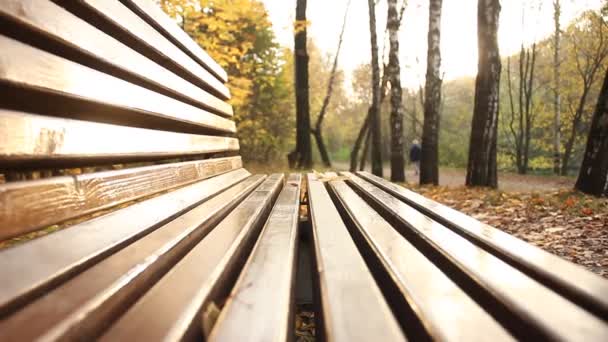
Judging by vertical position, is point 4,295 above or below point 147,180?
below

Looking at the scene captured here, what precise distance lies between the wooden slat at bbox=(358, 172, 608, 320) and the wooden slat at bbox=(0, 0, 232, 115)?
1.22 meters

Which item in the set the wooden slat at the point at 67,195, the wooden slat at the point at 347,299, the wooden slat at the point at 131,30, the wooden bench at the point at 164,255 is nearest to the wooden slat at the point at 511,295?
the wooden bench at the point at 164,255

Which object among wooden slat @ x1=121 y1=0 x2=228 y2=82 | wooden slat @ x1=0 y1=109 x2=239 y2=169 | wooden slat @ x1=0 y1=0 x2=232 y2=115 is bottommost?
wooden slat @ x1=0 y1=109 x2=239 y2=169

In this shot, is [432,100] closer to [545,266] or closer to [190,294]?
[545,266]

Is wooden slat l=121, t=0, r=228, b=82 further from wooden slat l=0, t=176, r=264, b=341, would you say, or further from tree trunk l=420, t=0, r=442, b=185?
tree trunk l=420, t=0, r=442, b=185

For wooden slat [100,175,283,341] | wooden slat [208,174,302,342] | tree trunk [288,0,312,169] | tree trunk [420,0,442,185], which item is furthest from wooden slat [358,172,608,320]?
tree trunk [288,0,312,169]

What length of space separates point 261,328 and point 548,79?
2931 centimetres

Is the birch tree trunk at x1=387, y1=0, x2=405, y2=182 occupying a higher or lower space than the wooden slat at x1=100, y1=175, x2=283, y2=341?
higher

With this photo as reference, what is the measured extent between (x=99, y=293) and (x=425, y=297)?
567 mm

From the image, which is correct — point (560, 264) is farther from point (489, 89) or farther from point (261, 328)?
point (489, 89)

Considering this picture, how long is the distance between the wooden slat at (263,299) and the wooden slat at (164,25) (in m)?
1.13

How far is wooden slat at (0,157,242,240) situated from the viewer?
2.44ft

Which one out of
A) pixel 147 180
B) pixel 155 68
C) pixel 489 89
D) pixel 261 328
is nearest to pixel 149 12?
pixel 155 68

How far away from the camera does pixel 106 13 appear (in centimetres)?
126
